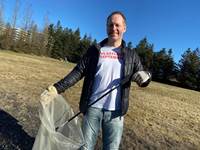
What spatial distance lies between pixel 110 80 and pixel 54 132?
75 cm

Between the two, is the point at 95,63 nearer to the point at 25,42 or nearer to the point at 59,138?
the point at 59,138

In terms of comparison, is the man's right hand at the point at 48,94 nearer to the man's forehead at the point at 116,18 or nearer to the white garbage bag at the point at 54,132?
the white garbage bag at the point at 54,132

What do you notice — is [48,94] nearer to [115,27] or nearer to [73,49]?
[115,27]

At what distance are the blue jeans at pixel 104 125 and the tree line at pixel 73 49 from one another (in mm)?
40645

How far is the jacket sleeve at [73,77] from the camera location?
3.79 m

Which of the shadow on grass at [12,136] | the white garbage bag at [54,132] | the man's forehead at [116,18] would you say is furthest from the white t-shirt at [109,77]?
the shadow on grass at [12,136]

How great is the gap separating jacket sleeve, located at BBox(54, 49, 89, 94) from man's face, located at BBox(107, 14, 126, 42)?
0.32 m

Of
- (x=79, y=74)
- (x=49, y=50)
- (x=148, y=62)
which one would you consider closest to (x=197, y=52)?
(x=148, y=62)

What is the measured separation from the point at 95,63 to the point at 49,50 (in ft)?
194

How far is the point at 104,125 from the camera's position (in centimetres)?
375

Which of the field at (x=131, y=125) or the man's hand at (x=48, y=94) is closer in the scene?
the man's hand at (x=48, y=94)

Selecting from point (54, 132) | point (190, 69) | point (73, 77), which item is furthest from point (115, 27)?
point (190, 69)

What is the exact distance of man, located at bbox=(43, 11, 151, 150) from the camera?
11.9 feet

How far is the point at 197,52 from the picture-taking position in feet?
169
